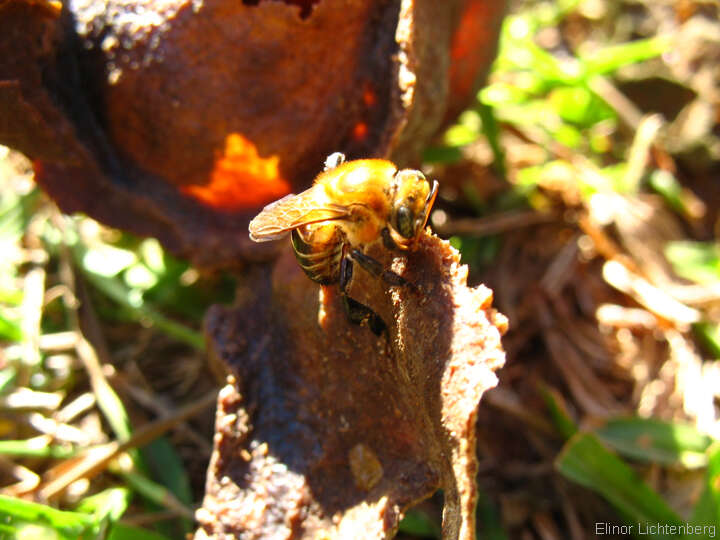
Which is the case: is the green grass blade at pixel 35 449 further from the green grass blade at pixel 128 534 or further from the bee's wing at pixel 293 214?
the bee's wing at pixel 293 214

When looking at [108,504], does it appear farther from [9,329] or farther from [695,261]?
[695,261]

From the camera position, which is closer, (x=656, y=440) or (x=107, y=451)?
(x=107, y=451)

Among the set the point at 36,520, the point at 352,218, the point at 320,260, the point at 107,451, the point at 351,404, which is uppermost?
the point at 352,218

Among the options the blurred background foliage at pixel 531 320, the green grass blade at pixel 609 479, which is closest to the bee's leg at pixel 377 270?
the blurred background foliage at pixel 531 320

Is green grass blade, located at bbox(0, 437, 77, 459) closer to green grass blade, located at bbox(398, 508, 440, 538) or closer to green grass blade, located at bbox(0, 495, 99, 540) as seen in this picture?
green grass blade, located at bbox(0, 495, 99, 540)

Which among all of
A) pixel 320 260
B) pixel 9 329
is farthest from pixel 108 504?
pixel 320 260

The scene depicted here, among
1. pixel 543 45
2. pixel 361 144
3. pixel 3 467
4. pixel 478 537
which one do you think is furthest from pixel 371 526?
pixel 543 45

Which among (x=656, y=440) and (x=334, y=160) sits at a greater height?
(x=334, y=160)

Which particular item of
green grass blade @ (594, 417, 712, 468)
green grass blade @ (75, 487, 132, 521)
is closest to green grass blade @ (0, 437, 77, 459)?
green grass blade @ (75, 487, 132, 521)
